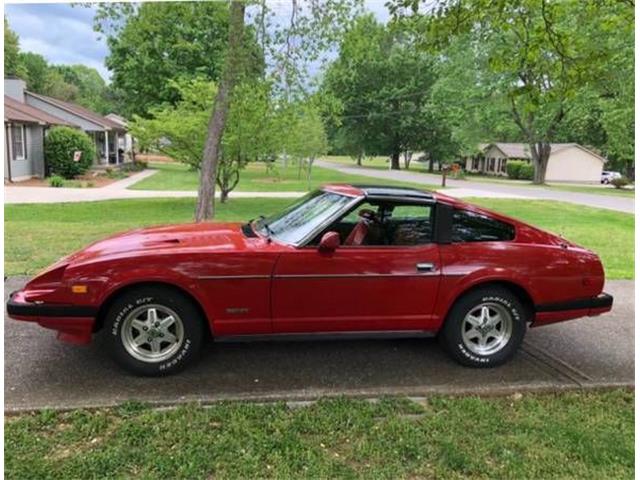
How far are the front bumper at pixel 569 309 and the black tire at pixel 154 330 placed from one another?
2.78 metres

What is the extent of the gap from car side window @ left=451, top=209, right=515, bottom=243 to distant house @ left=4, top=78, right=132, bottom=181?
22575 millimetres

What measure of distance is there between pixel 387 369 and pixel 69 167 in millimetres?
26424

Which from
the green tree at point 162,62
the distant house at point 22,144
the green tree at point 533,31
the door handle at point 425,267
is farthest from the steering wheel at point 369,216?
the green tree at point 162,62

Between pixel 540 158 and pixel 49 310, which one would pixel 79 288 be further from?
pixel 540 158

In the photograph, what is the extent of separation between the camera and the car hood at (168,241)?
4.13 m

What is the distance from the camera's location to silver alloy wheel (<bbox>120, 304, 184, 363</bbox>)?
159 inches

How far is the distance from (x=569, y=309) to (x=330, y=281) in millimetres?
2110

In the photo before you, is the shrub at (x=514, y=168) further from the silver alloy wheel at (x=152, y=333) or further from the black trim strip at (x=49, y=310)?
the black trim strip at (x=49, y=310)

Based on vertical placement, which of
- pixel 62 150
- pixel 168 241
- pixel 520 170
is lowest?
pixel 168 241

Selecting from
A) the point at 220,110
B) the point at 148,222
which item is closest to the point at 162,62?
the point at 148,222

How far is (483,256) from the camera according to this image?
14.6ft

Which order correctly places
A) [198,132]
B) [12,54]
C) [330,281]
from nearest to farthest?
[330,281]
[198,132]
[12,54]

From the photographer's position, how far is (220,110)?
1015 centimetres

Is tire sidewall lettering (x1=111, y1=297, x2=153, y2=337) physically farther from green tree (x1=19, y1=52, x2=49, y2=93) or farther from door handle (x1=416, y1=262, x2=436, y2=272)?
green tree (x1=19, y1=52, x2=49, y2=93)
